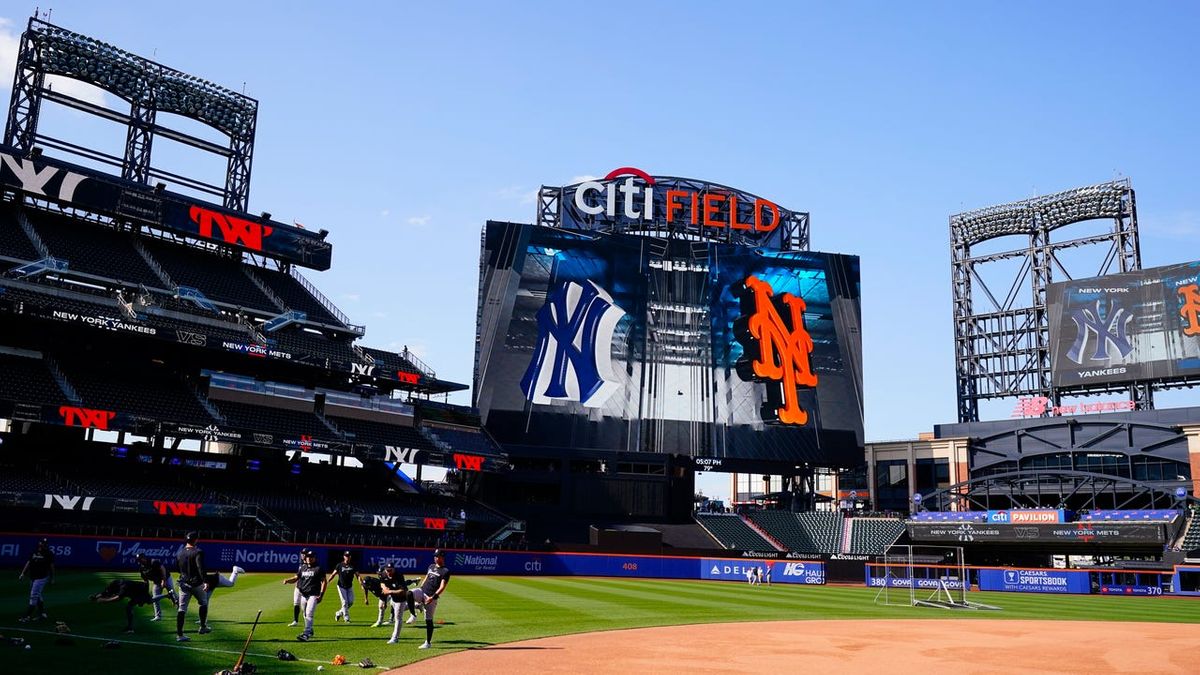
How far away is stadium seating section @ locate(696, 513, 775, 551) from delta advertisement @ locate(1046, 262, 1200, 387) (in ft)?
90.9

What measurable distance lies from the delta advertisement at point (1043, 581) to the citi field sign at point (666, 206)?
34.7m

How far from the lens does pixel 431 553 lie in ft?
146

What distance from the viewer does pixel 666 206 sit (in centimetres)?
7169

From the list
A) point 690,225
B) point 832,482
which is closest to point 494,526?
point 690,225

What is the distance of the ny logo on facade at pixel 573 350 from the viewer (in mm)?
63875

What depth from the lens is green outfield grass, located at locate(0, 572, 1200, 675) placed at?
15.2 meters

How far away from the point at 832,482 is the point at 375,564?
2811 inches

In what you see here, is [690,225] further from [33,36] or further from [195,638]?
[195,638]

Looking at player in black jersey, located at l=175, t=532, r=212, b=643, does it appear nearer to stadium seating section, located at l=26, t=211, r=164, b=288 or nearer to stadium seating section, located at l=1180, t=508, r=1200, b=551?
stadium seating section, located at l=26, t=211, r=164, b=288

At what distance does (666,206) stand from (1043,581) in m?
38.4

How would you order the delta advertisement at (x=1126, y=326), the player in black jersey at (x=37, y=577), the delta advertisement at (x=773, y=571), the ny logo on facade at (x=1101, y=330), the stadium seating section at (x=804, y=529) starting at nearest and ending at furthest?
the player in black jersey at (x=37, y=577), the delta advertisement at (x=773, y=571), the stadium seating section at (x=804, y=529), the delta advertisement at (x=1126, y=326), the ny logo on facade at (x=1101, y=330)

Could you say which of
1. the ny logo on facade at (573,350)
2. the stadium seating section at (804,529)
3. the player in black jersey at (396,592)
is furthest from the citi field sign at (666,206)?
the player in black jersey at (396,592)

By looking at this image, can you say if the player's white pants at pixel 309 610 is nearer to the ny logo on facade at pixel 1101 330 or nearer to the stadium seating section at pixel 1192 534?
the stadium seating section at pixel 1192 534

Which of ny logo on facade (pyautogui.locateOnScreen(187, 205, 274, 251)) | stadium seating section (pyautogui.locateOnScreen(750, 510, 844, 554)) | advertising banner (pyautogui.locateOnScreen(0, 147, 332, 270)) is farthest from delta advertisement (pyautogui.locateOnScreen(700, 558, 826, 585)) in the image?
ny logo on facade (pyautogui.locateOnScreen(187, 205, 274, 251))
